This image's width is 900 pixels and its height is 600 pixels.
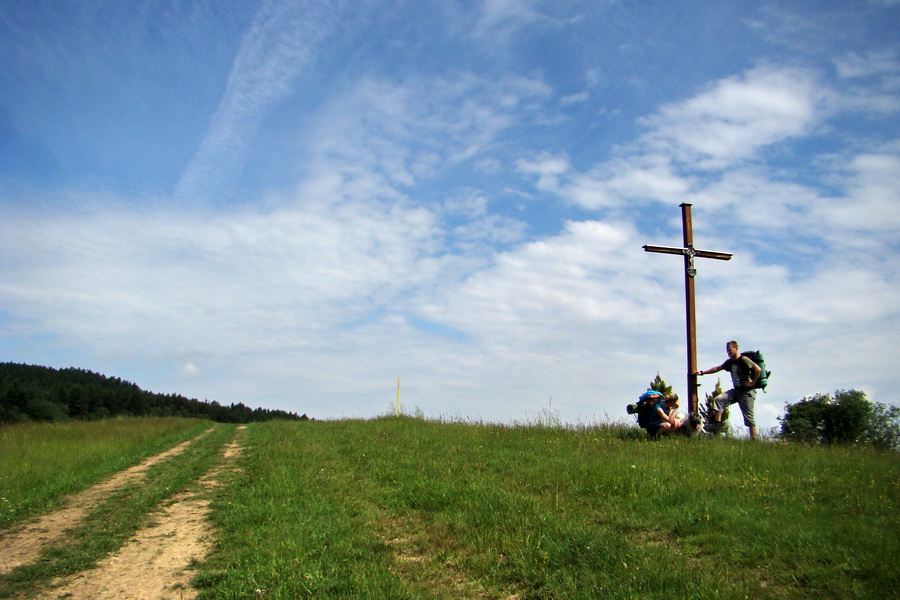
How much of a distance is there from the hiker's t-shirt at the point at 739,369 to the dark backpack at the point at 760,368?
0.16 meters

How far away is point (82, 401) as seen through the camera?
7181 cm

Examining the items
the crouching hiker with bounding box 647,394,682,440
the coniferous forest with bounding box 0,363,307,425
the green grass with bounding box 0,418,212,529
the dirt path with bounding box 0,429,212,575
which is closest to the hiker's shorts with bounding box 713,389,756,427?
the crouching hiker with bounding box 647,394,682,440

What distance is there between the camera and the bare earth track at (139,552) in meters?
5.30

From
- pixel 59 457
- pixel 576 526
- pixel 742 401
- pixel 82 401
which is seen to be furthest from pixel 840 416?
pixel 82 401

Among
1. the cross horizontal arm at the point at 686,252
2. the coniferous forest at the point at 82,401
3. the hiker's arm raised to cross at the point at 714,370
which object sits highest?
the cross horizontal arm at the point at 686,252

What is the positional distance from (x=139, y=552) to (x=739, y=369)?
36.0 feet

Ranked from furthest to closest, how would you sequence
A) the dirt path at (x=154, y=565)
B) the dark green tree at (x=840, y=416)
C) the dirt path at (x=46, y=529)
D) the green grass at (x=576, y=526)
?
the dark green tree at (x=840, y=416)
the dirt path at (x=46, y=529)
the dirt path at (x=154, y=565)
the green grass at (x=576, y=526)

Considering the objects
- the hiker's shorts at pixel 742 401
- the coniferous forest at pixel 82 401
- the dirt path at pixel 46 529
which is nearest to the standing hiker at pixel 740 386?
the hiker's shorts at pixel 742 401

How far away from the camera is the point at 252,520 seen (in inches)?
286

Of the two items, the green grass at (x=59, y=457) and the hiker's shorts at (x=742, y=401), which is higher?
the hiker's shorts at (x=742, y=401)

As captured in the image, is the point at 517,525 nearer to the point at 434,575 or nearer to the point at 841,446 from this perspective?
the point at 434,575

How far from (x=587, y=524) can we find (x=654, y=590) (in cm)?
180

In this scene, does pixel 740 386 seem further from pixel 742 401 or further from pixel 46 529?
pixel 46 529

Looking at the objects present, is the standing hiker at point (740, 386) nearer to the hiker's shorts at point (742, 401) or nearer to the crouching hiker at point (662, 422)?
the hiker's shorts at point (742, 401)
